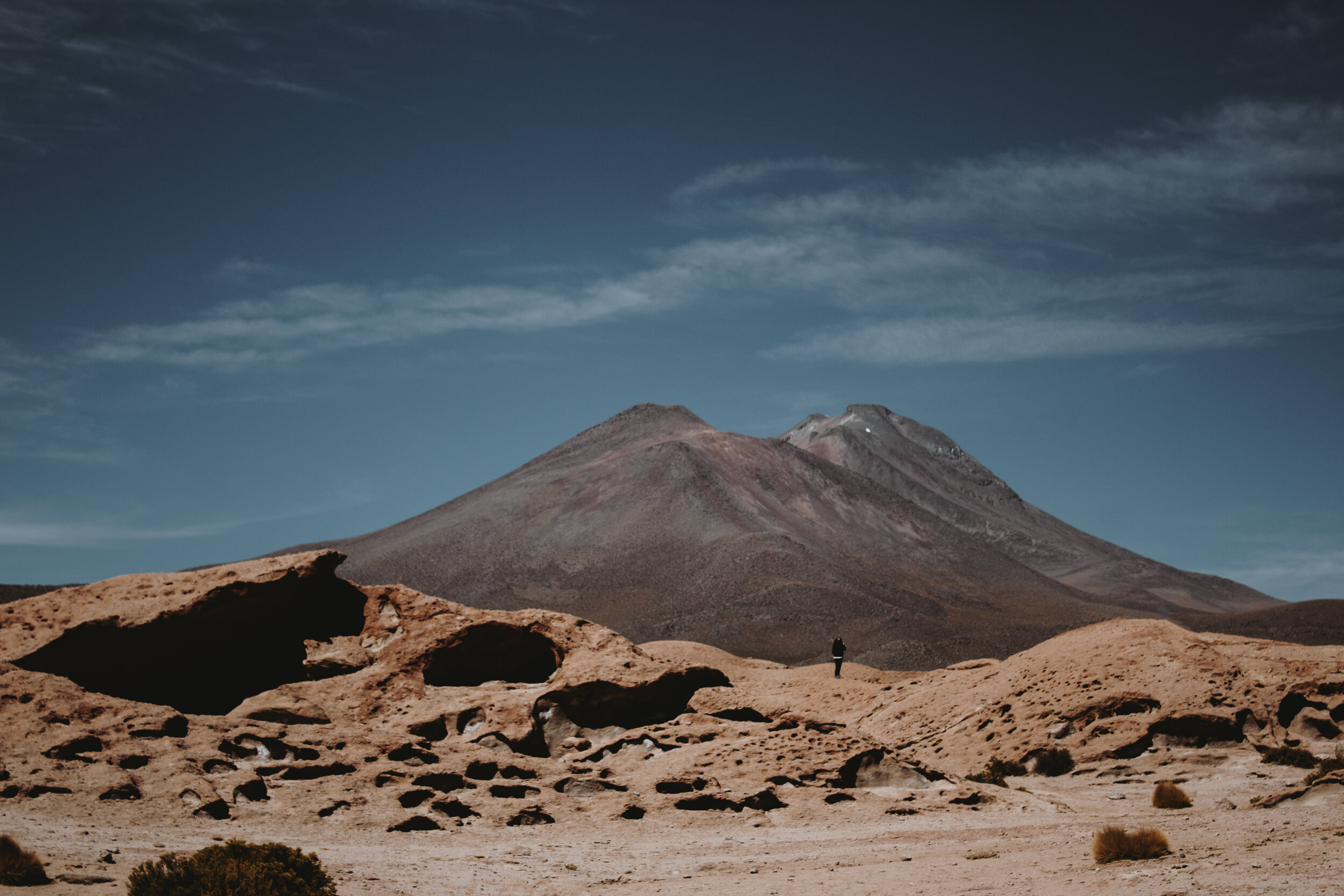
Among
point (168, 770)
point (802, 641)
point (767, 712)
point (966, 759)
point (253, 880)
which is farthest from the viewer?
point (802, 641)

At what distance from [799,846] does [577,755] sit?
17.4 feet

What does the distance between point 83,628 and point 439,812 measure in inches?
260

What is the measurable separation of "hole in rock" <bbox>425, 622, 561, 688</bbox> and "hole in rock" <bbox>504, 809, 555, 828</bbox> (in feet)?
16.0

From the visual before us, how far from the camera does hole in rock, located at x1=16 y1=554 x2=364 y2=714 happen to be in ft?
53.7

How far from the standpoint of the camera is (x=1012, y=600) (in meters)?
120

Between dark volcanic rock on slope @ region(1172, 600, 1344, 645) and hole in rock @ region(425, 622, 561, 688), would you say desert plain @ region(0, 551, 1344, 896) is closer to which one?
hole in rock @ region(425, 622, 561, 688)

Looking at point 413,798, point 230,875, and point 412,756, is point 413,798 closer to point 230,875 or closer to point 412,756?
point 412,756

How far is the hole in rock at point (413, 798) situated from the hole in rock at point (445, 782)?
27 cm

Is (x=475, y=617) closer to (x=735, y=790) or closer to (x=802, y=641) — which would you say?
(x=735, y=790)

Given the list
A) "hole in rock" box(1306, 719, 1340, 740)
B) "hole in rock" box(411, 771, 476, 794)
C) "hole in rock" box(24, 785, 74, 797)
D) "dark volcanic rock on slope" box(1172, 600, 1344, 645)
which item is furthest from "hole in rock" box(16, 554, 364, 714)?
"dark volcanic rock on slope" box(1172, 600, 1344, 645)

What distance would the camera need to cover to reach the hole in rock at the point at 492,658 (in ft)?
62.5

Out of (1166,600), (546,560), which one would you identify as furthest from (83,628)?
(1166,600)

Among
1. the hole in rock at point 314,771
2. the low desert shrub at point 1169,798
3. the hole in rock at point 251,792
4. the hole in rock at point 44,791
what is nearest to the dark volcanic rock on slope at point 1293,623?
the low desert shrub at point 1169,798

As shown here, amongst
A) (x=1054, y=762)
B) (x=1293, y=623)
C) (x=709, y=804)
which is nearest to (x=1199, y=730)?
(x=1054, y=762)
